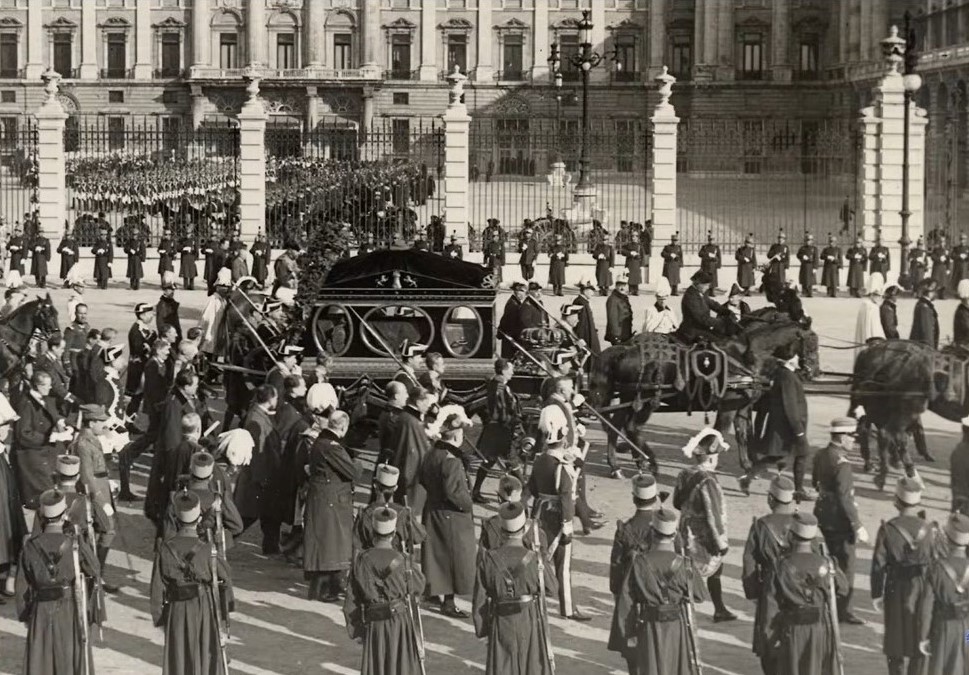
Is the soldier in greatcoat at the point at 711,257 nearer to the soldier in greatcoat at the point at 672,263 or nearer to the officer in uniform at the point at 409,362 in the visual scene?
the soldier in greatcoat at the point at 672,263

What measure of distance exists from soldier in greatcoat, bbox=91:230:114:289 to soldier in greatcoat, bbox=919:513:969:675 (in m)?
21.1

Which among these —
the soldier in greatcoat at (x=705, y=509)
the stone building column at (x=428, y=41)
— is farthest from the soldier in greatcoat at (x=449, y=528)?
the stone building column at (x=428, y=41)

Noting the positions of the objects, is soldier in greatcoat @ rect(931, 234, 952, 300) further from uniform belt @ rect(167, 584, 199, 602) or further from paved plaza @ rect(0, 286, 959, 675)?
uniform belt @ rect(167, 584, 199, 602)

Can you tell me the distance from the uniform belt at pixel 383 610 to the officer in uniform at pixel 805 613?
193cm

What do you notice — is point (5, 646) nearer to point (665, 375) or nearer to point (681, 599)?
point (681, 599)

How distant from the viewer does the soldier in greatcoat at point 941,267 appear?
25.5 meters

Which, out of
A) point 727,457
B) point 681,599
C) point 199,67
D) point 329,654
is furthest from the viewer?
point 199,67

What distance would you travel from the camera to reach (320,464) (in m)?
10.9

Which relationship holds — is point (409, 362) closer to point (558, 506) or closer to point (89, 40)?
point (558, 506)

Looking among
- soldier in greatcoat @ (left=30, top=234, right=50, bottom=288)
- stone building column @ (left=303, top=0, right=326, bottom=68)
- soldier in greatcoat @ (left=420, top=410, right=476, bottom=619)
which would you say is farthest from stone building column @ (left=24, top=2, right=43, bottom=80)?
soldier in greatcoat @ (left=420, top=410, right=476, bottom=619)

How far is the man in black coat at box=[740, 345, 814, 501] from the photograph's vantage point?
13.0m

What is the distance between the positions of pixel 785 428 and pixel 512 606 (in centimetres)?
509

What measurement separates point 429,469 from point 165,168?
88.7ft

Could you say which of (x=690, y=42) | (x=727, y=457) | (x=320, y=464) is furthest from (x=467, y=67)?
(x=320, y=464)
